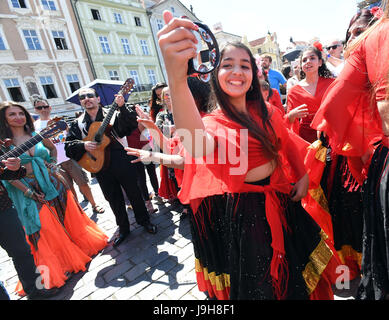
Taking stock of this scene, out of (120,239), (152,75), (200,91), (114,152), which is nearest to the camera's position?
(200,91)

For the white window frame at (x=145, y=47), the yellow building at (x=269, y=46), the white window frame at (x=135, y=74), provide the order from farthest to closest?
the yellow building at (x=269, y=46)
the white window frame at (x=145, y=47)
the white window frame at (x=135, y=74)

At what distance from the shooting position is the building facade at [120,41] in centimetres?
1948

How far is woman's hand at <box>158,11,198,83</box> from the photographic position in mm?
752

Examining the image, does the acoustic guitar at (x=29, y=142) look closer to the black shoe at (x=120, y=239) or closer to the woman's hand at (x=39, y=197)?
the woman's hand at (x=39, y=197)

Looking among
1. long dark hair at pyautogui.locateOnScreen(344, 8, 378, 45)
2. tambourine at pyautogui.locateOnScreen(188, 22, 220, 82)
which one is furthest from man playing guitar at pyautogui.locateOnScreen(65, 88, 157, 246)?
long dark hair at pyautogui.locateOnScreen(344, 8, 378, 45)

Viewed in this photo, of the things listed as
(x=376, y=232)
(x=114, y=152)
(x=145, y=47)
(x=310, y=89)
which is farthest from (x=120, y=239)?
(x=145, y=47)

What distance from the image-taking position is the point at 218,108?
1.40m

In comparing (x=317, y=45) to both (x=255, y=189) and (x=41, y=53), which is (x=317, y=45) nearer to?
(x=255, y=189)

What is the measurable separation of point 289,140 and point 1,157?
2.81 m

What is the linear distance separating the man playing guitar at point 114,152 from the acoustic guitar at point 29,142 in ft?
1.29

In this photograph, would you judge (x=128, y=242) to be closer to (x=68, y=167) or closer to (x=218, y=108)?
(x=68, y=167)

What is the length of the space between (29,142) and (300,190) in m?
2.91

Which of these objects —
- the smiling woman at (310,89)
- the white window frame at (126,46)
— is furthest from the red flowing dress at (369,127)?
the white window frame at (126,46)

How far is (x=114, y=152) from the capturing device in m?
3.07
